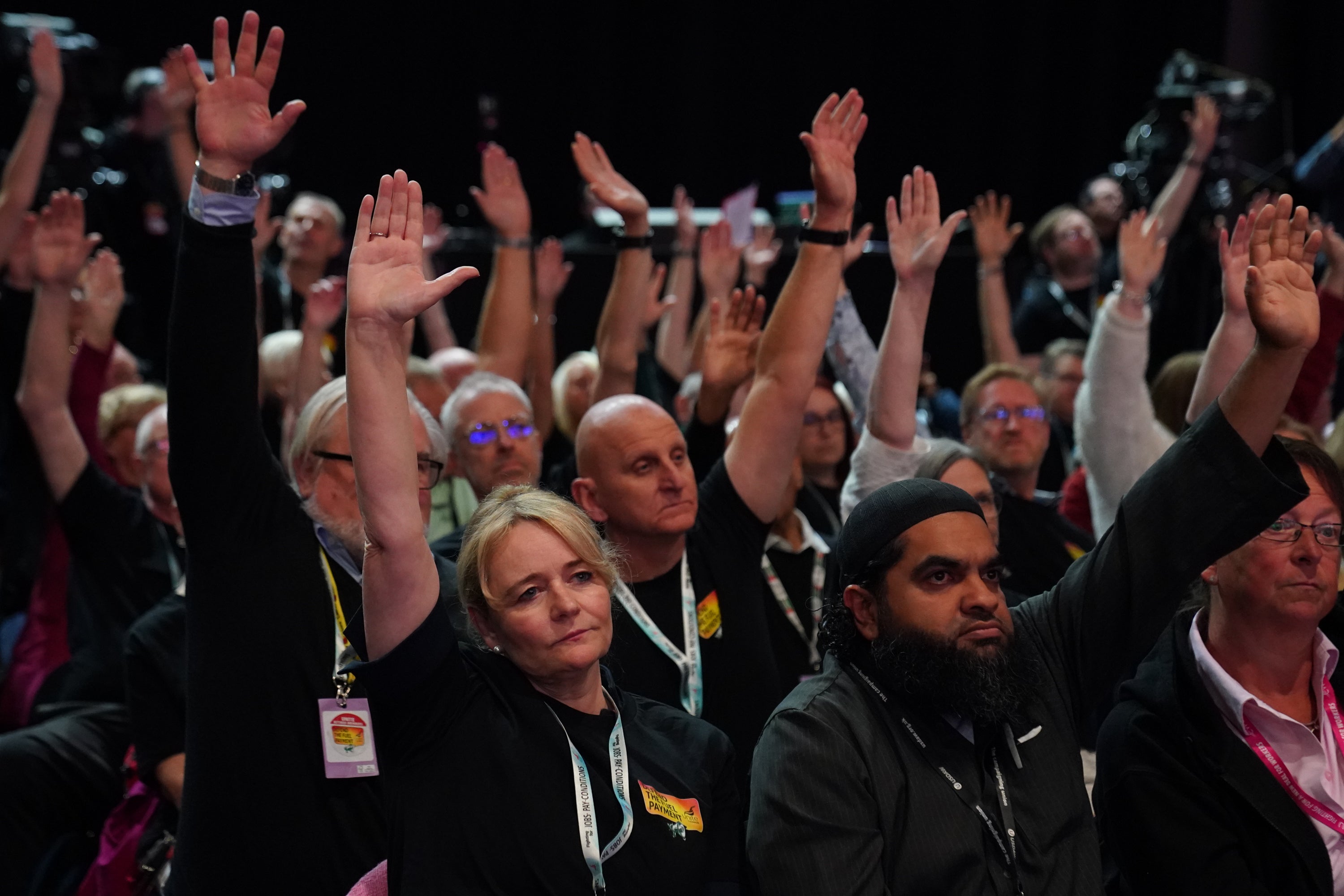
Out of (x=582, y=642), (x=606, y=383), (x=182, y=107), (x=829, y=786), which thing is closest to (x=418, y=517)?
(x=582, y=642)

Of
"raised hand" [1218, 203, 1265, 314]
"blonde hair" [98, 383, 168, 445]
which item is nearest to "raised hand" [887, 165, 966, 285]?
"raised hand" [1218, 203, 1265, 314]

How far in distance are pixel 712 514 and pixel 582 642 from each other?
880mm

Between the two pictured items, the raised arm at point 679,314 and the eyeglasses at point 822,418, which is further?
the raised arm at point 679,314

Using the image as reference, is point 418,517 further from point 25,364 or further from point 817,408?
point 817,408

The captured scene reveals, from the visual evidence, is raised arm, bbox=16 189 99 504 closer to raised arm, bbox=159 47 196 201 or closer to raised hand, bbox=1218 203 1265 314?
raised arm, bbox=159 47 196 201

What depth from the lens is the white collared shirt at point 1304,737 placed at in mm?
2133

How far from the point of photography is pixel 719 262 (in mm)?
4254

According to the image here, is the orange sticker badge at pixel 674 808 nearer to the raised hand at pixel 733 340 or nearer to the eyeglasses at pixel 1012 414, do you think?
the raised hand at pixel 733 340

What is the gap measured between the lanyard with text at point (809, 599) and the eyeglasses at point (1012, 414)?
79 cm

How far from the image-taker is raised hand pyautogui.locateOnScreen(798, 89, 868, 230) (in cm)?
269

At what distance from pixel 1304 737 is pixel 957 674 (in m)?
0.71

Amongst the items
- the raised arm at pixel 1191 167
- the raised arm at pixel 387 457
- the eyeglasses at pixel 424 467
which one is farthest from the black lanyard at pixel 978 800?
the raised arm at pixel 1191 167

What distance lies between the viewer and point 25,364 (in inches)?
123

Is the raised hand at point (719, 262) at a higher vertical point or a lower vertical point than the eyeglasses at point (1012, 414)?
higher
